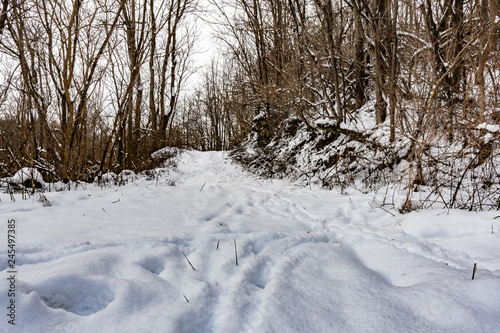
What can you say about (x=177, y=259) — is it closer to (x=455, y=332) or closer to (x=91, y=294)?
(x=91, y=294)

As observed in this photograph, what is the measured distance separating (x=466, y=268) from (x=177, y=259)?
1.71 metres

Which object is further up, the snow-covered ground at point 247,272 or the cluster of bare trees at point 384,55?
the cluster of bare trees at point 384,55

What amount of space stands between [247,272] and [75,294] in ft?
2.67

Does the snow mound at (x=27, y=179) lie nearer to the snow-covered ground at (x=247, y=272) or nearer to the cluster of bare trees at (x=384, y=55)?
the snow-covered ground at (x=247, y=272)

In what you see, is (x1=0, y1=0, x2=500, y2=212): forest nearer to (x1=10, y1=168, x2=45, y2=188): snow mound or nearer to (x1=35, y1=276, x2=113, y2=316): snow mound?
(x1=10, y1=168, x2=45, y2=188): snow mound

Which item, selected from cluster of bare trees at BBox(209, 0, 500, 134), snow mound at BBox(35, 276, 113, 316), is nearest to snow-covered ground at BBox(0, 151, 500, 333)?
snow mound at BBox(35, 276, 113, 316)

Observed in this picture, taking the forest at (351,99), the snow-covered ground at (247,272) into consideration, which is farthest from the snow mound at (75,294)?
the forest at (351,99)

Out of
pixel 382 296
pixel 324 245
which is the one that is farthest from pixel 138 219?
pixel 382 296

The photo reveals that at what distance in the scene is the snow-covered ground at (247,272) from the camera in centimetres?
93

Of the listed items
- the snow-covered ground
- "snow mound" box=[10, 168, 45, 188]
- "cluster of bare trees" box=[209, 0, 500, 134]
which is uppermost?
"cluster of bare trees" box=[209, 0, 500, 134]

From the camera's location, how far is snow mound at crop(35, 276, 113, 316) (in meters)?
0.97

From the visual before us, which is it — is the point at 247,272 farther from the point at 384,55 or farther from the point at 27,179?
the point at 384,55

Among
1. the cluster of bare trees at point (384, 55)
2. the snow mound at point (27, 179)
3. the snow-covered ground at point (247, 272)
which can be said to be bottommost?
the snow-covered ground at point (247, 272)

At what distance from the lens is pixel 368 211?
8.68 feet
